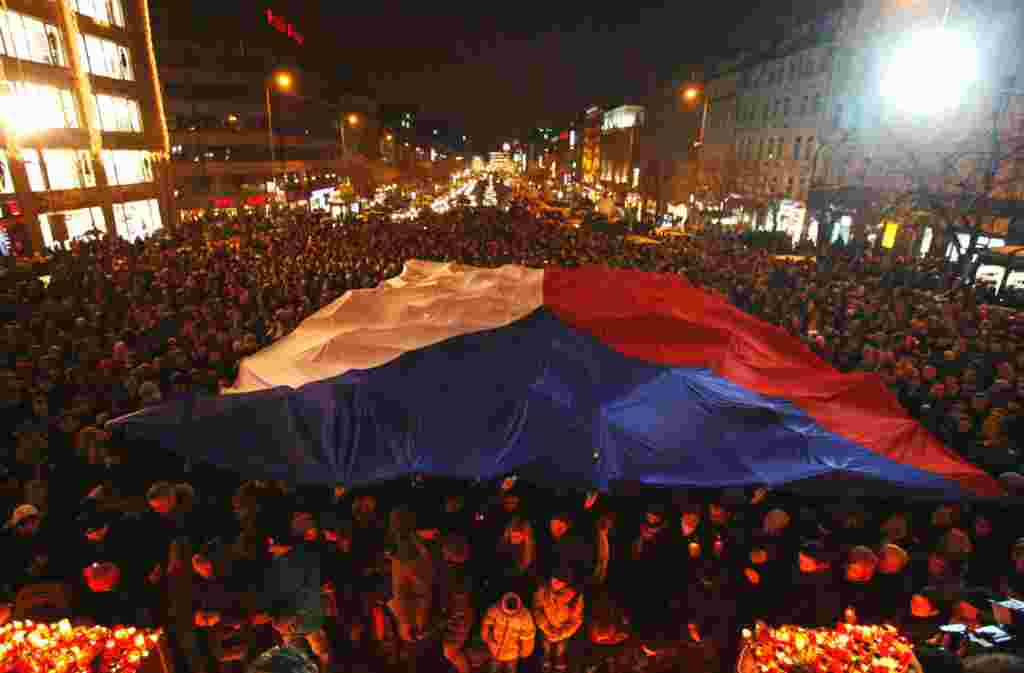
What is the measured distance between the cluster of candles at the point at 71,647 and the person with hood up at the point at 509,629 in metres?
2.53

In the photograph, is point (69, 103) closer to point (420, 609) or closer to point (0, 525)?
point (0, 525)

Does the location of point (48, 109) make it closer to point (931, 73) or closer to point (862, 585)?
point (862, 585)

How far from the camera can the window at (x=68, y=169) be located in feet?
88.2

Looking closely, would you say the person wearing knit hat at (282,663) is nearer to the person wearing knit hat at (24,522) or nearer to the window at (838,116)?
the person wearing knit hat at (24,522)

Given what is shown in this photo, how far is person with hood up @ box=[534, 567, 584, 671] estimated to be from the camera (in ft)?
14.8

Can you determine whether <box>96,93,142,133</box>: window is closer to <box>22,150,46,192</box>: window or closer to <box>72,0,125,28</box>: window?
<box>72,0,125,28</box>: window

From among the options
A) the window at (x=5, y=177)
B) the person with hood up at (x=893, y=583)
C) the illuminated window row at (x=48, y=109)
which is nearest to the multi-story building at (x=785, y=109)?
the person with hood up at (x=893, y=583)

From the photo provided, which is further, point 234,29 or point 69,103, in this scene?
point 234,29

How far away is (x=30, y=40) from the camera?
25500mm

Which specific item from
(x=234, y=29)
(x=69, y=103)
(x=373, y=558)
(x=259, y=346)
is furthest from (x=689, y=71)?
(x=373, y=558)

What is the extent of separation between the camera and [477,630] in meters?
5.21

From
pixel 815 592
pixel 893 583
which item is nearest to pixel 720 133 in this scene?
pixel 893 583

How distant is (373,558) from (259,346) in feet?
20.5

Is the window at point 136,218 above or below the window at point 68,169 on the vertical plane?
below
